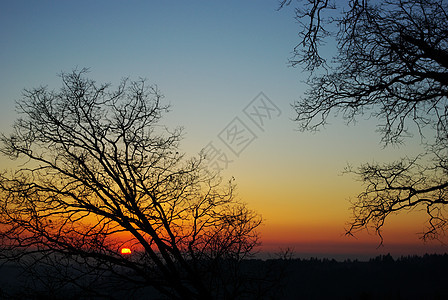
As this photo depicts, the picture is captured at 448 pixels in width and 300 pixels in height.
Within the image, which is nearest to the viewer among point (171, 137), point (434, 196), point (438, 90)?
point (438, 90)

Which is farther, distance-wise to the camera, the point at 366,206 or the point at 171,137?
the point at 171,137

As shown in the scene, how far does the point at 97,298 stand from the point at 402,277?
93154mm

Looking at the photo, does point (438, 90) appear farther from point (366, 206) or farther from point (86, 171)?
point (86, 171)

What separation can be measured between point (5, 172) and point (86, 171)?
1.66m

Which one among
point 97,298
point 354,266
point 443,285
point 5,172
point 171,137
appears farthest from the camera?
point 354,266

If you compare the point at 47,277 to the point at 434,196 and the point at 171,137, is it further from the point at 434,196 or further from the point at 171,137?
the point at 434,196

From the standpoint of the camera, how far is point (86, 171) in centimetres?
827

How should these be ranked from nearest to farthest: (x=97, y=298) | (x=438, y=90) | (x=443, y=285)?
(x=438, y=90), (x=97, y=298), (x=443, y=285)

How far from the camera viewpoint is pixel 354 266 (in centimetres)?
10388

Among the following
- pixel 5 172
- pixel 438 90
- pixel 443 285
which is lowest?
pixel 443 285

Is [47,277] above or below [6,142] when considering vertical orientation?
below

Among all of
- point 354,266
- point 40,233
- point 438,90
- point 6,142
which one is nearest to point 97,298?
point 40,233

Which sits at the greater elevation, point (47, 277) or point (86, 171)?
point (86, 171)

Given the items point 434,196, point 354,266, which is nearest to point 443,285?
point 354,266
